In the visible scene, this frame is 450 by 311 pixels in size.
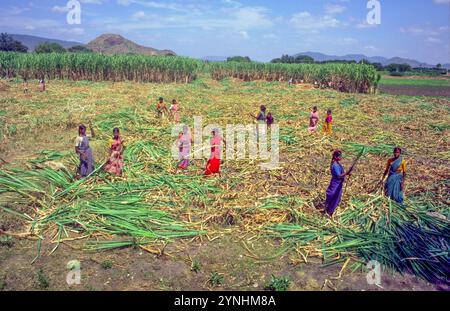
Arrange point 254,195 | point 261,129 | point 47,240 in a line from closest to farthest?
point 47,240, point 254,195, point 261,129

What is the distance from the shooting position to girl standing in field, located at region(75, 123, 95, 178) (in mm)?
6863

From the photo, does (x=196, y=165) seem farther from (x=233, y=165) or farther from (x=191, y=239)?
(x=191, y=239)

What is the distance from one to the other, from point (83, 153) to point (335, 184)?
4.90 metres

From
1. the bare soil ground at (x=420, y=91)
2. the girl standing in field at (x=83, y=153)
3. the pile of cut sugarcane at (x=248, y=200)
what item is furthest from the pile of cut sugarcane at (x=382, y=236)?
the bare soil ground at (x=420, y=91)

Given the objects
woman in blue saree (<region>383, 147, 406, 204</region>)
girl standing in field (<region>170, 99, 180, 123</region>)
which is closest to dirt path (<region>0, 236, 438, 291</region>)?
woman in blue saree (<region>383, 147, 406, 204</region>)

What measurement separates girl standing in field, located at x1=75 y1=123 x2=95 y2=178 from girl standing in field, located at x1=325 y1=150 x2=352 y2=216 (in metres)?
4.77

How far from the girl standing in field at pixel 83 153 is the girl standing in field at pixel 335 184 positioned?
15.7ft

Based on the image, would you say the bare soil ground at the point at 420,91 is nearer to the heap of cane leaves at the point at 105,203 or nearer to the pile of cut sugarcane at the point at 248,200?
the pile of cut sugarcane at the point at 248,200

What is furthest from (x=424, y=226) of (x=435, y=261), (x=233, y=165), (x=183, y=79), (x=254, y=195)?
(x=183, y=79)

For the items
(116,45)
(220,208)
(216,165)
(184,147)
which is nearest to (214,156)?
(216,165)

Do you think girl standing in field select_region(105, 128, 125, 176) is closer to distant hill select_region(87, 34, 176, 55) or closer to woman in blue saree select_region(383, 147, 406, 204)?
woman in blue saree select_region(383, 147, 406, 204)

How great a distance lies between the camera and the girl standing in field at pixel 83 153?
22.5 ft
